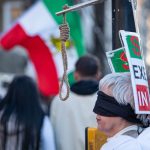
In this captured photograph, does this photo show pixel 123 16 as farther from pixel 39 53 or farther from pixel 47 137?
pixel 39 53

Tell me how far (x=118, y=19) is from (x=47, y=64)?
16.9 ft

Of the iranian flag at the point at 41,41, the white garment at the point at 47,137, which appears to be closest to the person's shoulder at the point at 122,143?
the white garment at the point at 47,137

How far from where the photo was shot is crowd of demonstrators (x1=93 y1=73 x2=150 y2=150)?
374 centimetres

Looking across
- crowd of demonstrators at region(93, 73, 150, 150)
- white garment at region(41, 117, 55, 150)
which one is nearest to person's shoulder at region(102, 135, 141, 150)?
crowd of demonstrators at region(93, 73, 150, 150)

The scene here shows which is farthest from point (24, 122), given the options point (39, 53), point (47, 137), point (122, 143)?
point (39, 53)

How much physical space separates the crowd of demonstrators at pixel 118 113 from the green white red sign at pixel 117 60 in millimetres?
121

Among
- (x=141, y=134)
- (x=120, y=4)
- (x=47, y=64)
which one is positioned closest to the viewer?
(x=141, y=134)

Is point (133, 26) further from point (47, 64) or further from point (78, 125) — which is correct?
point (47, 64)

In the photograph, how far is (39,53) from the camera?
945 cm

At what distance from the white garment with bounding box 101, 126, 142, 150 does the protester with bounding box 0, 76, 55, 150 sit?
203cm

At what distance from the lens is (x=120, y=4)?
13.7 feet

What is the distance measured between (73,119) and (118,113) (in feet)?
6.88

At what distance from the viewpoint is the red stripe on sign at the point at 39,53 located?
911cm

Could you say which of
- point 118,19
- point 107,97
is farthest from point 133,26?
point 107,97
